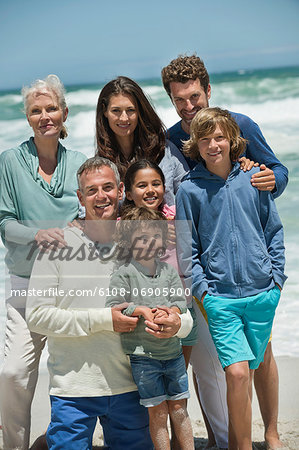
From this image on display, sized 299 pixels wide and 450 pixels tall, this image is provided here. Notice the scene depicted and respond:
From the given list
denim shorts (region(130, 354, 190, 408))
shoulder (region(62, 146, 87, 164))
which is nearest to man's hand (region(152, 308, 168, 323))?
denim shorts (region(130, 354, 190, 408))

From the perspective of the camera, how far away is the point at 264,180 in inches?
105

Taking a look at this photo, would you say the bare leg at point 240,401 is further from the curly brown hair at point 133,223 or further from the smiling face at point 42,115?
the smiling face at point 42,115

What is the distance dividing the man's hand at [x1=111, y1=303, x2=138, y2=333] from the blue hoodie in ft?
1.16

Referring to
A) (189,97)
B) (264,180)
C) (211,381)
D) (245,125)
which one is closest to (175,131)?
(189,97)

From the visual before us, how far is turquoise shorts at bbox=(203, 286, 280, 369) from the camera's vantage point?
255cm

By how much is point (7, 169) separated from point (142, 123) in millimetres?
723

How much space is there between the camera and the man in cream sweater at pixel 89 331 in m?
2.45

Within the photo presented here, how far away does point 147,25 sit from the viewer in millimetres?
18781

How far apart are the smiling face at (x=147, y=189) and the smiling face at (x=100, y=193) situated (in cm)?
14

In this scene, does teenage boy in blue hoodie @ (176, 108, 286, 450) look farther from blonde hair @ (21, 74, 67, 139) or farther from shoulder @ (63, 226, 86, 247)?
blonde hair @ (21, 74, 67, 139)

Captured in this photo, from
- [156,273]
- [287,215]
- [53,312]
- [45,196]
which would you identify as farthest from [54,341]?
[287,215]

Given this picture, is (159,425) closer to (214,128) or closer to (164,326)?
(164,326)

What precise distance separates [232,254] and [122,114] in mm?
918

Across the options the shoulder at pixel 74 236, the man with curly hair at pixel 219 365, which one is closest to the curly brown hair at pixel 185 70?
the man with curly hair at pixel 219 365
